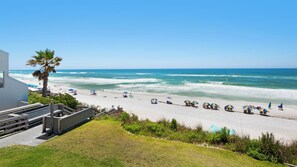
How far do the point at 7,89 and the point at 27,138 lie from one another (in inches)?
177

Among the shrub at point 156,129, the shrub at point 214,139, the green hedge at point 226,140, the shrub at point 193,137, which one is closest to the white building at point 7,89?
the green hedge at point 226,140

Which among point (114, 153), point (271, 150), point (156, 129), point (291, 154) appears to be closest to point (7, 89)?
point (114, 153)

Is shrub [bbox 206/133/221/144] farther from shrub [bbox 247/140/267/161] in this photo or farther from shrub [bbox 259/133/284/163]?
shrub [bbox 259/133/284/163]

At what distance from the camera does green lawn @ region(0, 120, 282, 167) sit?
18.6 feet

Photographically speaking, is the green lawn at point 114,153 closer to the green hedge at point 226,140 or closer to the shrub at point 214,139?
the green hedge at point 226,140

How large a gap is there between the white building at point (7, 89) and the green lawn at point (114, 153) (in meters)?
4.96

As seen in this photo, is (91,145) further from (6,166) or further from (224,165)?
(224,165)

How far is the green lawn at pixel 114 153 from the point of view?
5.68 meters

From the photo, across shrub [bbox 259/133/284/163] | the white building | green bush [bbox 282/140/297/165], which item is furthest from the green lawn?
the white building

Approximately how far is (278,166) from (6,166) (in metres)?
7.97

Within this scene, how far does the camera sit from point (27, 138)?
757cm

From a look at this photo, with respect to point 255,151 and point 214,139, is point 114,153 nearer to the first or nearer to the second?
point 214,139

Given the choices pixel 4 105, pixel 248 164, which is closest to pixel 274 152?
pixel 248 164

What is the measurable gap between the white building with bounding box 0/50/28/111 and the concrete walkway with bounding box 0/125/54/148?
3261 millimetres
